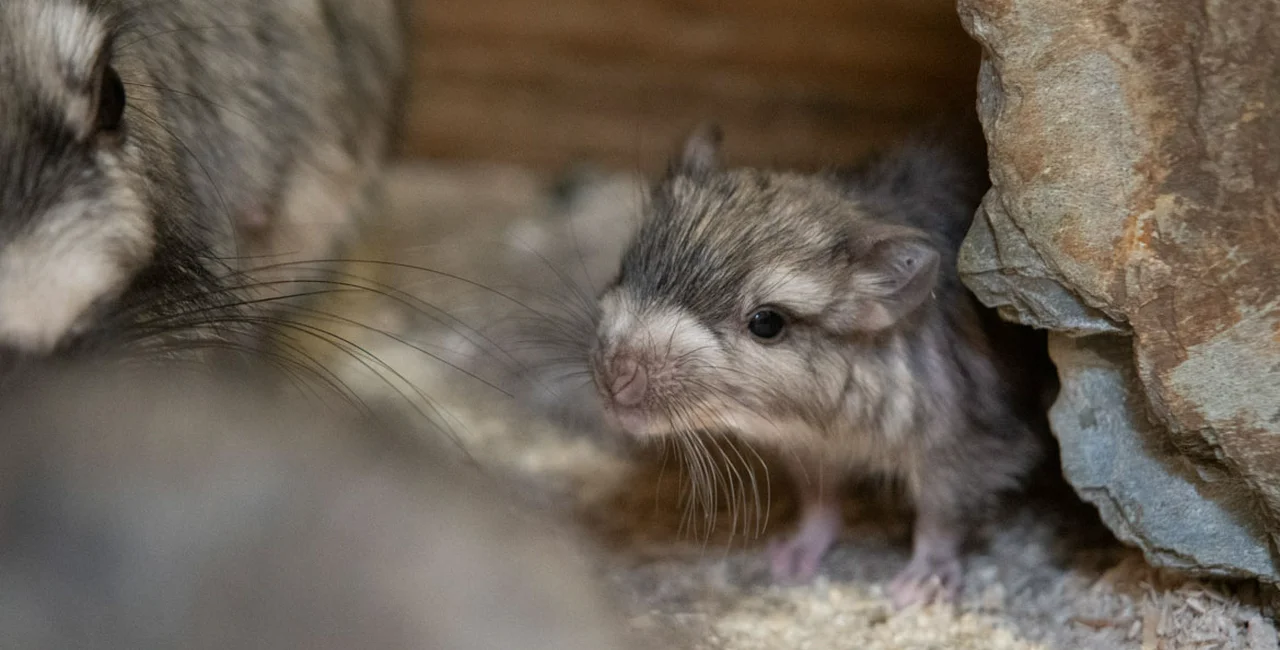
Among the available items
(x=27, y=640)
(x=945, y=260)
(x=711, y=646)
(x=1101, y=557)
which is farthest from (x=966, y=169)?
(x=27, y=640)

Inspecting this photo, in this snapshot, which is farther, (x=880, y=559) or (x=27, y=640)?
(x=880, y=559)

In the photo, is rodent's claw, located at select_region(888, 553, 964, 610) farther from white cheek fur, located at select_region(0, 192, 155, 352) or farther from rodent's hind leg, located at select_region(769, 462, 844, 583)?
white cheek fur, located at select_region(0, 192, 155, 352)

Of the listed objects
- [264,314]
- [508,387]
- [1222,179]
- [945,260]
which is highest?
[1222,179]

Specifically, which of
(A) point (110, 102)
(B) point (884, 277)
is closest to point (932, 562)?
(B) point (884, 277)

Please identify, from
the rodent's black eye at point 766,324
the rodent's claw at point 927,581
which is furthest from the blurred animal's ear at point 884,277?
the rodent's claw at point 927,581

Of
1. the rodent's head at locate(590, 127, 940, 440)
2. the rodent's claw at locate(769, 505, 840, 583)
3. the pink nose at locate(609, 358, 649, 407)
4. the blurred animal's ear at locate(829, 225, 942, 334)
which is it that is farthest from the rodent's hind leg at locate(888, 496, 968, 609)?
the pink nose at locate(609, 358, 649, 407)

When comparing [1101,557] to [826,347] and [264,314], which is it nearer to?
[826,347]
